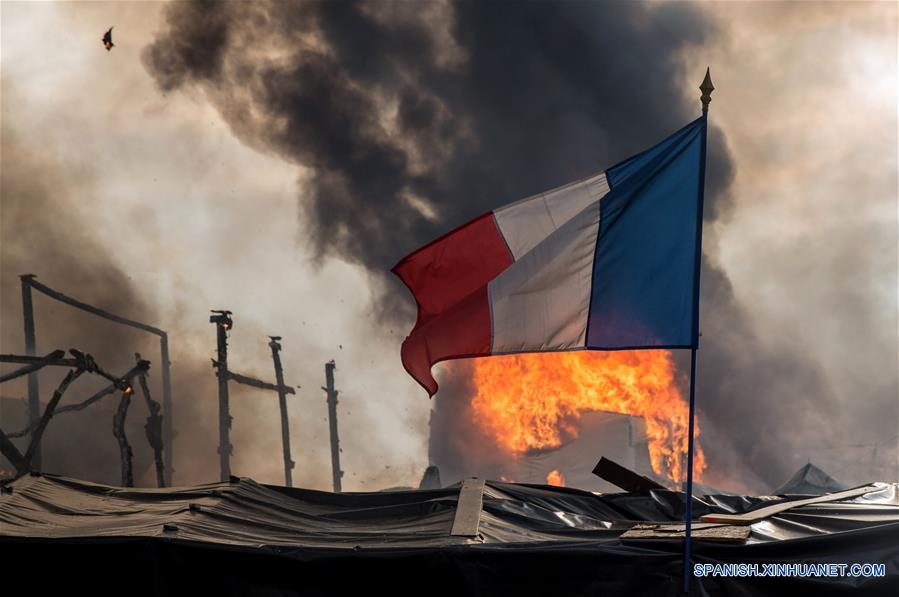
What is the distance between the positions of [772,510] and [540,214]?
2.89 meters

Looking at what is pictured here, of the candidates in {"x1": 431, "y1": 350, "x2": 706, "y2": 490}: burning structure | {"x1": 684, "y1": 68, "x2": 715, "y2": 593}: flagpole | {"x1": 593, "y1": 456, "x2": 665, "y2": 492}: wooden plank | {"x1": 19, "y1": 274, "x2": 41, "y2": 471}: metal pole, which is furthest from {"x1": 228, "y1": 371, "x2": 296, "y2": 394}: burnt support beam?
{"x1": 684, "y1": 68, "x2": 715, "y2": 593}: flagpole

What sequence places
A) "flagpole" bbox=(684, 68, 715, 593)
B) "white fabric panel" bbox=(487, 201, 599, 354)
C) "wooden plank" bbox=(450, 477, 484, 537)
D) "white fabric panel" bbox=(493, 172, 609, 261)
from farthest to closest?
"white fabric panel" bbox=(493, 172, 609, 261), "white fabric panel" bbox=(487, 201, 599, 354), "wooden plank" bbox=(450, 477, 484, 537), "flagpole" bbox=(684, 68, 715, 593)

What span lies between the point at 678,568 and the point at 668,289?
6.46 ft

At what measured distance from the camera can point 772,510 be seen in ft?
25.1

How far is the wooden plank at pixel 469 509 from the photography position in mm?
7066

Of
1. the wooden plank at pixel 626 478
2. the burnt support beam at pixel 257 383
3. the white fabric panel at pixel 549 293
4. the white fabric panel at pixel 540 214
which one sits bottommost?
the wooden plank at pixel 626 478

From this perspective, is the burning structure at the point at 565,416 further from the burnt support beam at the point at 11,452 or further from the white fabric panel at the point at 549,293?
the white fabric panel at the point at 549,293

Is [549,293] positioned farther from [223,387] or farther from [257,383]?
[257,383]

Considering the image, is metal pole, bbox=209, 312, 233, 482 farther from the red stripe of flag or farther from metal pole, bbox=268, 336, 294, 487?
the red stripe of flag

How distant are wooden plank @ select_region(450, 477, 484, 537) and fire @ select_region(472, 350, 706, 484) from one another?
28.3m

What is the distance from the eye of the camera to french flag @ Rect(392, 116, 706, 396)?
730 centimetres

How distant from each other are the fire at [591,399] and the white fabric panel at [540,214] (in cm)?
2936

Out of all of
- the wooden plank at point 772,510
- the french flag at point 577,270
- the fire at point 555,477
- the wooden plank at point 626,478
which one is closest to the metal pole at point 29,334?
the fire at point 555,477

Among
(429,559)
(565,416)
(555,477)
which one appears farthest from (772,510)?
(565,416)
